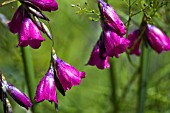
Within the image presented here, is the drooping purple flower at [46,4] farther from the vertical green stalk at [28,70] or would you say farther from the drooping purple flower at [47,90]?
the vertical green stalk at [28,70]

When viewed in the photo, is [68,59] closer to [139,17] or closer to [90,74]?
[90,74]

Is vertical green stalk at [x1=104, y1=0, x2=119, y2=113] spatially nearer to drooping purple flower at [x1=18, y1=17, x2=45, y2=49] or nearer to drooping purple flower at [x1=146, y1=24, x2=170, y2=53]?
drooping purple flower at [x1=146, y1=24, x2=170, y2=53]

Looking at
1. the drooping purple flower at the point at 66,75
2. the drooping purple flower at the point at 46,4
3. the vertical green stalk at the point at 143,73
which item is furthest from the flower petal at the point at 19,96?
the vertical green stalk at the point at 143,73

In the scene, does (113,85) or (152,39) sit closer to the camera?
(152,39)

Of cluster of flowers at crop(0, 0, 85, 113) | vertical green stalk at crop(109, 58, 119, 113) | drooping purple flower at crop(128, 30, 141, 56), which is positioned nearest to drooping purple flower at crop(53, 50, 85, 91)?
cluster of flowers at crop(0, 0, 85, 113)

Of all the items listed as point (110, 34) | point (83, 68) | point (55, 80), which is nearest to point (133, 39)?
point (110, 34)

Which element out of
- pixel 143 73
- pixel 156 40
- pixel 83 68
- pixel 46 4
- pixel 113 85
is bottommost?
pixel 83 68

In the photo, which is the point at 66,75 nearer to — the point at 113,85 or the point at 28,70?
the point at 28,70

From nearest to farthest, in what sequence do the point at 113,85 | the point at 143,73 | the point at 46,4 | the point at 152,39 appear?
the point at 46,4 < the point at 152,39 < the point at 143,73 < the point at 113,85
